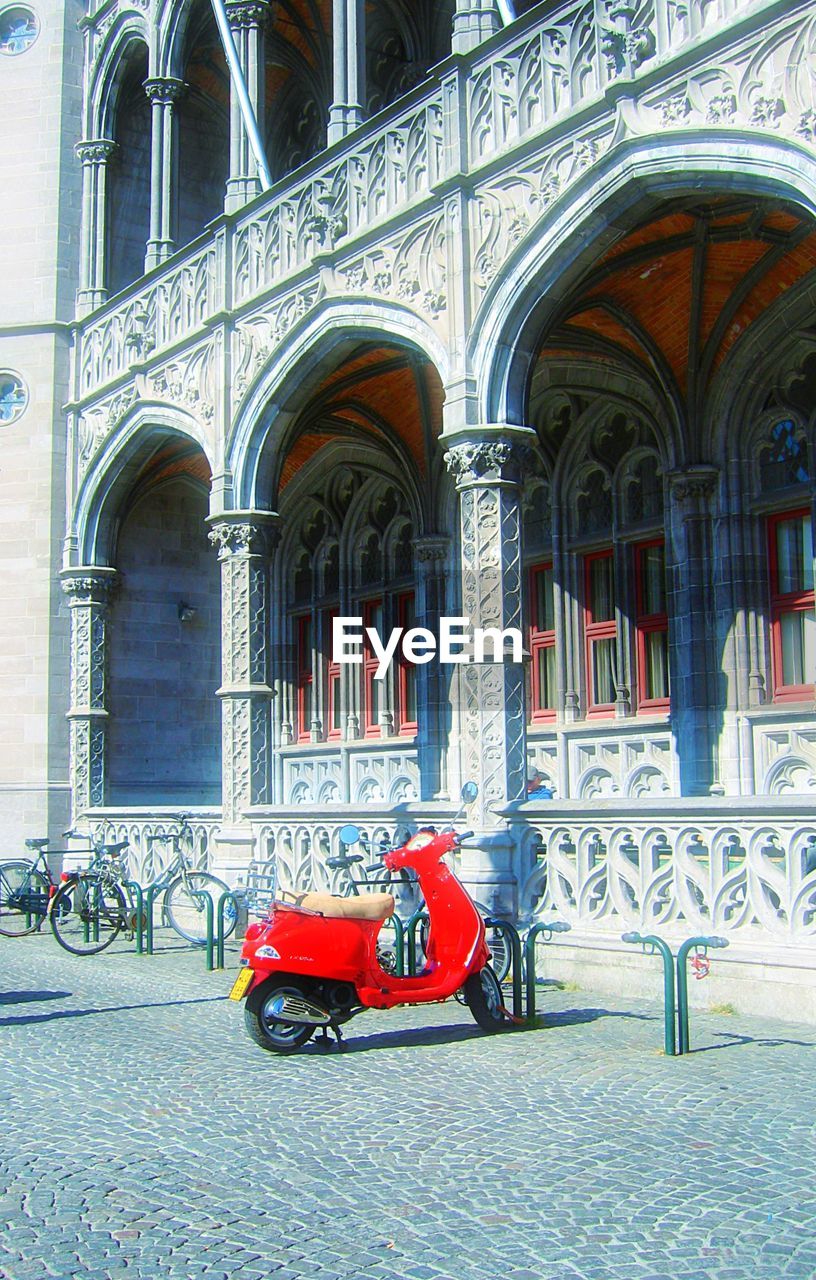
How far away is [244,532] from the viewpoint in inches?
559

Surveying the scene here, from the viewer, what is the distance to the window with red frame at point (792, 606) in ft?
40.9

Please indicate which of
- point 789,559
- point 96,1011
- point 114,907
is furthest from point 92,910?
point 789,559

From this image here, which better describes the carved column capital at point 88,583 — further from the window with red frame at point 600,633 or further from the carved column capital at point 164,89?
the window with red frame at point 600,633

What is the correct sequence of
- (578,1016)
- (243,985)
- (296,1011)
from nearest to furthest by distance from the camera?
(243,985), (296,1011), (578,1016)

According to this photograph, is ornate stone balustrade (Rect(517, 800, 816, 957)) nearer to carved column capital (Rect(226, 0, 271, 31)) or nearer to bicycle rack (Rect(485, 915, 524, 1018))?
bicycle rack (Rect(485, 915, 524, 1018))

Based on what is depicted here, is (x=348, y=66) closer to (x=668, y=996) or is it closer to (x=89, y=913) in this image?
(x=89, y=913)

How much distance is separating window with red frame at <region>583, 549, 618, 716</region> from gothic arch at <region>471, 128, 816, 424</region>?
4177mm

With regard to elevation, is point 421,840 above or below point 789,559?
below

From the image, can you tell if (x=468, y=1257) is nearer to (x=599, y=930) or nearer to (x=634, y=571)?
(x=599, y=930)

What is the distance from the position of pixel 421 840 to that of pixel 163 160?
37.4 ft

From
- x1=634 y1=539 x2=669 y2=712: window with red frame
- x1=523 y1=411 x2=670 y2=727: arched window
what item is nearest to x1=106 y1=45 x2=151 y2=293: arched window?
x1=523 y1=411 x2=670 y2=727: arched window

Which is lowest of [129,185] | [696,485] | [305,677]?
[305,677]

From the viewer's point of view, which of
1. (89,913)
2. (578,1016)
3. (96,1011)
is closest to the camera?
(578,1016)

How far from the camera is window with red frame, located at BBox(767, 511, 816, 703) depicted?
12.5 m
